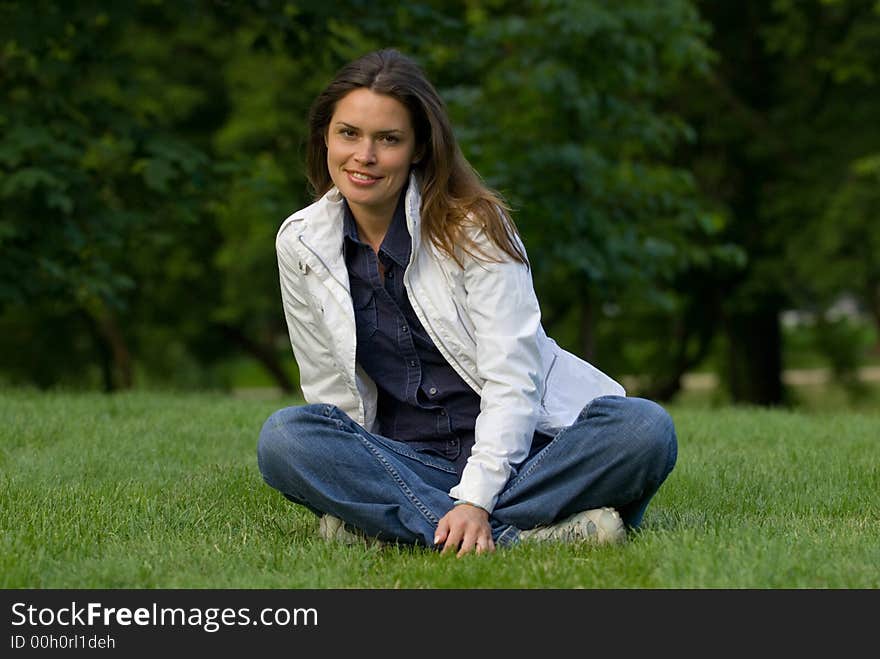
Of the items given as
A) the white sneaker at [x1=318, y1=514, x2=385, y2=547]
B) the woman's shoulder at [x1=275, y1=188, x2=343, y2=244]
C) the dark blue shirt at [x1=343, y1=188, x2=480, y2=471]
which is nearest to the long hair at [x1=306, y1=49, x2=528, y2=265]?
the dark blue shirt at [x1=343, y1=188, x2=480, y2=471]

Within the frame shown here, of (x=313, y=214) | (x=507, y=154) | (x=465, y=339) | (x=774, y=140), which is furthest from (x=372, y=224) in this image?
(x=774, y=140)

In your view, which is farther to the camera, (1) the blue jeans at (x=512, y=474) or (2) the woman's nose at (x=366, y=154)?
(2) the woman's nose at (x=366, y=154)

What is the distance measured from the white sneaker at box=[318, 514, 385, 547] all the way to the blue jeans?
46 mm

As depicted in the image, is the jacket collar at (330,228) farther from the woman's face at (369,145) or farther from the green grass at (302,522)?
the green grass at (302,522)

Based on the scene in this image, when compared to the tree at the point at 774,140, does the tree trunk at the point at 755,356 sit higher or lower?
lower

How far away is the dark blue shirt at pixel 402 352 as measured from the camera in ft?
13.9

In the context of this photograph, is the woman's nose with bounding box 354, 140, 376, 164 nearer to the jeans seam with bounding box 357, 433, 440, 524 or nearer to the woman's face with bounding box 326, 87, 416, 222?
the woman's face with bounding box 326, 87, 416, 222

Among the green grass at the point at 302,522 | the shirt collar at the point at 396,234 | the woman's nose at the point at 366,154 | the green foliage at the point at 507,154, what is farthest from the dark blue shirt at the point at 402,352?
the green foliage at the point at 507,154

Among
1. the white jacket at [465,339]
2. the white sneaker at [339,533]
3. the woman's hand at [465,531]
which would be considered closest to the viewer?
the woman's hand at [465,531]

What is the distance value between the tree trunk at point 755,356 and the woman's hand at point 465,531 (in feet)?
46.9

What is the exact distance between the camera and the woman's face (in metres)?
4.15
